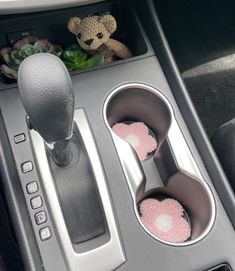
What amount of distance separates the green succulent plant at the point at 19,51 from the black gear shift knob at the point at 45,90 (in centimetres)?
30

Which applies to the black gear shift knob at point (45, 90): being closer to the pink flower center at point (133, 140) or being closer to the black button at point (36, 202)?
the black button at point (36, 202)

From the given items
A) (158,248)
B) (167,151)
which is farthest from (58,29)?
(158,248)

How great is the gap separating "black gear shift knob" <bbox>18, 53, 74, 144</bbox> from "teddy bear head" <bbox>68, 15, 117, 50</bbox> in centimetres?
32

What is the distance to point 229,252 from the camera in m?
0.70

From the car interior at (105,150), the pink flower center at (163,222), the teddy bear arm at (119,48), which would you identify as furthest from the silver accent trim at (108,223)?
the teddy bear arm at (119,48)

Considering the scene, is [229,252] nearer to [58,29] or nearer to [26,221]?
[26,221]

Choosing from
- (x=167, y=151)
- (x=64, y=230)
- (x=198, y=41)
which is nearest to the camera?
(x=64, y=230)

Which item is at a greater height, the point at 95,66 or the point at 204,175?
the point at 95,66

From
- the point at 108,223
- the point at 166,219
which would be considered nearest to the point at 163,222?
the point at 166,219

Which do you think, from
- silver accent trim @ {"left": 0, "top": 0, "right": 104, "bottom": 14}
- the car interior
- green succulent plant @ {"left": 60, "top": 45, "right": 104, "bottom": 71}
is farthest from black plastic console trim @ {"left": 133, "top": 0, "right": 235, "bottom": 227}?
silver accent trim @ {"left": 0, "top": 0, "right": 104, "bottom": 14}

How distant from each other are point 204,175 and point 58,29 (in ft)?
1.18

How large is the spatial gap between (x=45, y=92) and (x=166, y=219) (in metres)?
0.38

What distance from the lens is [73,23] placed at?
832mm

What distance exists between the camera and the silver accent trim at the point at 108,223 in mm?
668
